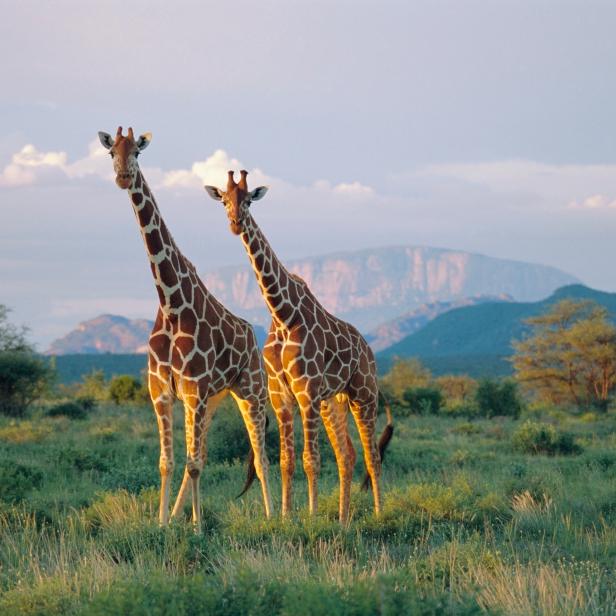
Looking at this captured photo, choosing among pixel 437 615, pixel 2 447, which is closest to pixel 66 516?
pixel 437 615

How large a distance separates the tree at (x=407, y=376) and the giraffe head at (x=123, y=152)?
37198 millimetres

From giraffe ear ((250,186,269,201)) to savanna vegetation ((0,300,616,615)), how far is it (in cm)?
346

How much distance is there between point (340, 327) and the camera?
10.9 m

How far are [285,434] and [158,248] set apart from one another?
253 centimetres

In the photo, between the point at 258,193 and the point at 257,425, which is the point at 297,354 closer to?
the point at 257,425

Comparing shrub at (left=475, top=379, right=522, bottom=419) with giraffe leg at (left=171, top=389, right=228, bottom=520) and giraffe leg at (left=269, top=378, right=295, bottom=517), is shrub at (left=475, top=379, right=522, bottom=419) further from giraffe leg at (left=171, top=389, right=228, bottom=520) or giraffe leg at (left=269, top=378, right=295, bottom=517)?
giraffe leg at (left=171, top=389, right=228, bottom=520)

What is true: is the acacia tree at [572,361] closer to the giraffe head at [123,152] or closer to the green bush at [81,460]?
the green bush at [81,460]

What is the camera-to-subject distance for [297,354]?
1012 cm

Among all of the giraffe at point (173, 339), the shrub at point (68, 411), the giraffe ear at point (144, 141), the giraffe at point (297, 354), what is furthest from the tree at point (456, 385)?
the giraffe ear at point (144, 141)

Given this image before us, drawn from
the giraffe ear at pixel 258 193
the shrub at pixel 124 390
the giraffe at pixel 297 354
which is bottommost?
the shrub at pixel 124 390

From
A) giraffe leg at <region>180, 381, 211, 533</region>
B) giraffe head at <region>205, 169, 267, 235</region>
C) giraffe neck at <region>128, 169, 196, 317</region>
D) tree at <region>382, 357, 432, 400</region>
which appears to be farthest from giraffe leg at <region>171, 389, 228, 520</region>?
tree at <region>382, 357, 432, 400</region>

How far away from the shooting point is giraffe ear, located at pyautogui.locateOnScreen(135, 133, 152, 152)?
30.4 ft

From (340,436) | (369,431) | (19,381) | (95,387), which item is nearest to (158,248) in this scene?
(340,436)

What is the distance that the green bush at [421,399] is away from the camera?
36.2m
